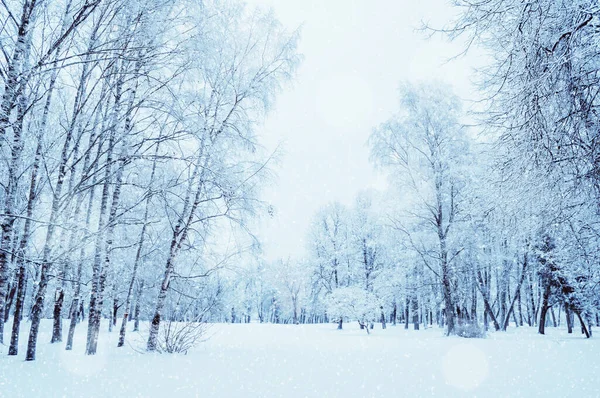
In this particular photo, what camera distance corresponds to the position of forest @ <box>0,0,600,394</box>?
3674 mm

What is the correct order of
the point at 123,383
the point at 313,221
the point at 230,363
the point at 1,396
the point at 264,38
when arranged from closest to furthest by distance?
the point at 1,396, the point at 123,383, the point at 230,363, the point at 264,38, the point at 313,221

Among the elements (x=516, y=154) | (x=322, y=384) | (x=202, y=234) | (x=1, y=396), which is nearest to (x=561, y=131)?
(x=516, y=154)

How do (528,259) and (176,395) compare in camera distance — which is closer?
(176,395)

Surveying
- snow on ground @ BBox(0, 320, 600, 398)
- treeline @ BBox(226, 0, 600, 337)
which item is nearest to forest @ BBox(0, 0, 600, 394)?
treeline @ BBox(226, 0, 600, 337)

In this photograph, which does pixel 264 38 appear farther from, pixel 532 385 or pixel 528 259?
pixel 528 259

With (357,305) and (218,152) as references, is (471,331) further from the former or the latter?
(218,152)

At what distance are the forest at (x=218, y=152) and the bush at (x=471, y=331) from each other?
0.08m

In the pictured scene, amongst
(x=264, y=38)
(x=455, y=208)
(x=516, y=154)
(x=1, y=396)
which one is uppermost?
(x=264, y=38)

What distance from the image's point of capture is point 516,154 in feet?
15.8

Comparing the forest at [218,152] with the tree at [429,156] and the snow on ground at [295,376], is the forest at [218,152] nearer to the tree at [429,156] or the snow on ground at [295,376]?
the tree at [429,156]

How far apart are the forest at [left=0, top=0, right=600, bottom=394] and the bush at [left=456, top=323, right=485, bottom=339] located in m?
0.08

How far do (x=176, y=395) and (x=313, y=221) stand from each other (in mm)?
29896

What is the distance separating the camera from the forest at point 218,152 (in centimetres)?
367

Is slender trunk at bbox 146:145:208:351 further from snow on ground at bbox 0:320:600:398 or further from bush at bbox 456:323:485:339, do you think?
bush at bbox 456:323:485:339
